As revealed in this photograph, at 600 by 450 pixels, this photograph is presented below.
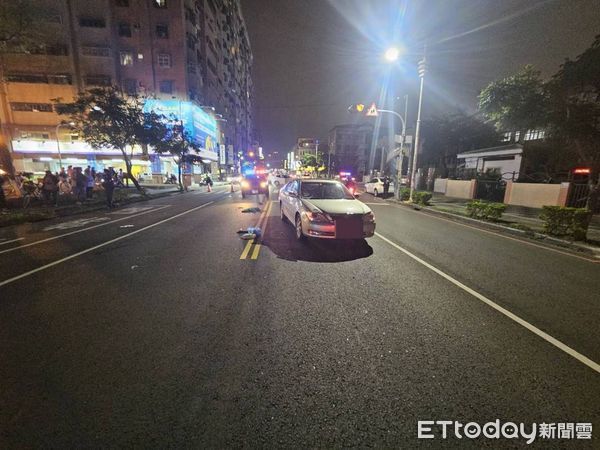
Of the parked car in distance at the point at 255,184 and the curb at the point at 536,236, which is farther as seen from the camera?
the parked car in distance at the point at 255,184

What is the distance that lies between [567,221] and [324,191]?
785 cm

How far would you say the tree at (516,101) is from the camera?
17.5 m

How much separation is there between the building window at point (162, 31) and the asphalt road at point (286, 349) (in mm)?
51174

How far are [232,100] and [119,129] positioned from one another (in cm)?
6560

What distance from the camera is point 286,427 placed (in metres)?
2.13

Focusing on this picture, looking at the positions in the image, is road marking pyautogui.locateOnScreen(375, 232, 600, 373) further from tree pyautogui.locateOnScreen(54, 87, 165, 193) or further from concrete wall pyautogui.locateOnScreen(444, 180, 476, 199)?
tree pyautogui.locateOnScreen(54, 87, 165, 193)

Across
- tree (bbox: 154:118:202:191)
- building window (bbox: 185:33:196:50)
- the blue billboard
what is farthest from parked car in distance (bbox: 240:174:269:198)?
building window (bbox: 185:33:196:50)

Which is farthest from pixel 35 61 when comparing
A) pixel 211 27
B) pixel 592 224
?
pixel 592 224

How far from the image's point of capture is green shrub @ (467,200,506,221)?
12039 mm

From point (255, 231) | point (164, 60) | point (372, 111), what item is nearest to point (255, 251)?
point (255, 231)

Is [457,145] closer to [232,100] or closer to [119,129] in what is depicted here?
[119,129]

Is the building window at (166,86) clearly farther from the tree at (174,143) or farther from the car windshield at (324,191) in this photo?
the car windshield at (324,191)

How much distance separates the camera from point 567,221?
8938 millimetres

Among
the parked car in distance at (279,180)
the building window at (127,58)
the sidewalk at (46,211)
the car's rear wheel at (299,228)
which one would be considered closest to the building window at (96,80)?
the building window at (127,58)
